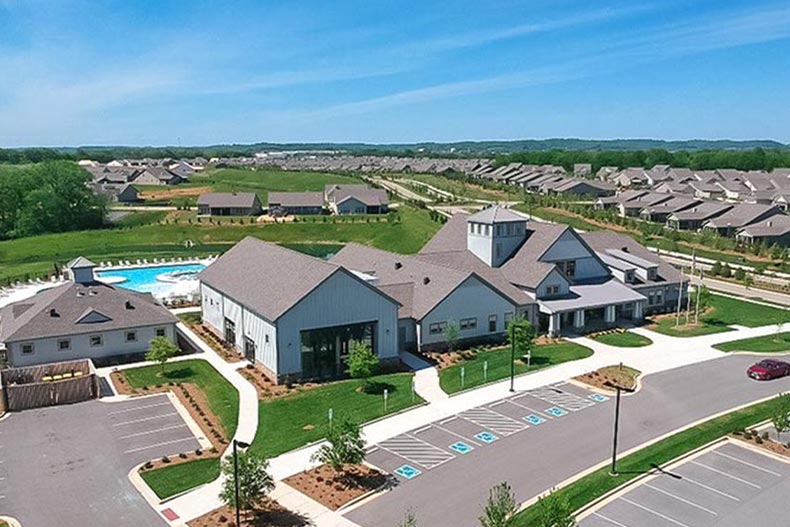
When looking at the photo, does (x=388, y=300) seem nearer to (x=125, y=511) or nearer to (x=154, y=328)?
(x=154, y=328)

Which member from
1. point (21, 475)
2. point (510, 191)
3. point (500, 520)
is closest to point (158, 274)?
point (21, 475)

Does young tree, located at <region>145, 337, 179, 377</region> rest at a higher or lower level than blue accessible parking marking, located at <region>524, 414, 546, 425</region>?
higher

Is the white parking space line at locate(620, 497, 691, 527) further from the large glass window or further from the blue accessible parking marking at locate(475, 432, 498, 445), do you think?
the large glass window

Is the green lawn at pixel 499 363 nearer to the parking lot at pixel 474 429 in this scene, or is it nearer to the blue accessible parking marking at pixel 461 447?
the parking lot at pixel 474 429

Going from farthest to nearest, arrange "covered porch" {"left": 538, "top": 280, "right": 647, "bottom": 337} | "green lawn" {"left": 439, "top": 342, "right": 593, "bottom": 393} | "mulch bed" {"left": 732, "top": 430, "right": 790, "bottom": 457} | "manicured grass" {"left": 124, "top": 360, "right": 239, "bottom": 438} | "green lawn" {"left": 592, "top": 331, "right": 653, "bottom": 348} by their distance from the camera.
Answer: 1. "covered porch" {"left": 538, "top": 280, "right": 647, "bottom": 337}
2. "green lawn" {"left": 592, "top": 331, "right": 653, "bottom": 348}
3. "green lawn" {"left": 439, "top": 342, "right": 593, "bottom": 393}
4. "manicured grass" {"left": 124, "top": 360, "right": 239, "bottom": 438}
5. "mulch bed" {"left": 732, "top": 430, "right": 790, "bottom": 457}

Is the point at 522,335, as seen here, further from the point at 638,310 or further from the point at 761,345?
the point at 761,345

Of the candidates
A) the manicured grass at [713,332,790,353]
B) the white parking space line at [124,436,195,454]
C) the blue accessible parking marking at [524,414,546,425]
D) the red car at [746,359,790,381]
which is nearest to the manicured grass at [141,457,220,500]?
the white parking space line at [124,436,195,454]
